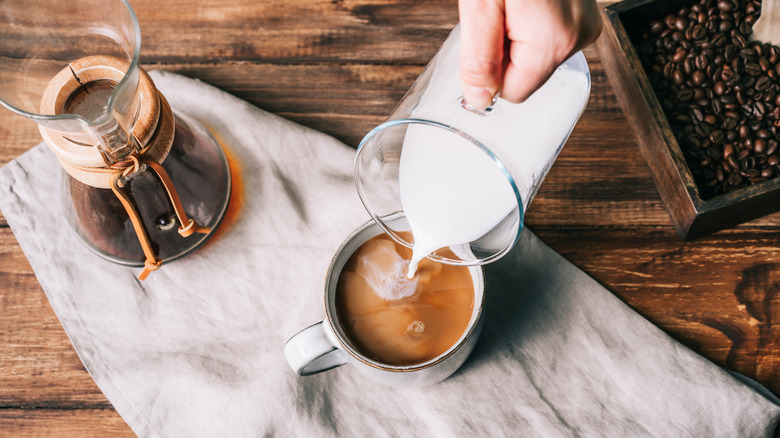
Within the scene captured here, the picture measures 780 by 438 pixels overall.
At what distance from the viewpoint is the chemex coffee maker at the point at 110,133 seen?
0.71m

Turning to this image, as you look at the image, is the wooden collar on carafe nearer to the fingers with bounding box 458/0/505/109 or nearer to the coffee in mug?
the coffee in mug

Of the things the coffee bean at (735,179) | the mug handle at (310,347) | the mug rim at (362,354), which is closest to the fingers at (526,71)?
the mug rim at (362,354)

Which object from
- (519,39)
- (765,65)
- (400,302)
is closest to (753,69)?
(765,65)

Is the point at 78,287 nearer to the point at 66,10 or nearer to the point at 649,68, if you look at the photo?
the point at 66,10

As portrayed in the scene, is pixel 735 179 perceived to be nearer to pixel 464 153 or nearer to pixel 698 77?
pixel 698 77

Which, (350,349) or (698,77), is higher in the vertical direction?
(698,77)

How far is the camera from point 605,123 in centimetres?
100

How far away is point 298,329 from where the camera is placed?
92 centimetres

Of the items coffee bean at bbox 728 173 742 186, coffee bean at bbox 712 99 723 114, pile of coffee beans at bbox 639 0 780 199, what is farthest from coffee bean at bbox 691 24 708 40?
coffee bean at bbox 728 173 742 186

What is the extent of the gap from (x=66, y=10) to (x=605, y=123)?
81 centimetres

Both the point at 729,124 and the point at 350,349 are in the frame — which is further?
the point at 729,124

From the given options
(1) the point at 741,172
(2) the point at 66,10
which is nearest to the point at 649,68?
(1) the point at 741,172

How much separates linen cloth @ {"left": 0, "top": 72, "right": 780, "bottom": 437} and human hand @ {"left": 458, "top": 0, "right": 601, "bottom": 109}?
0.37m

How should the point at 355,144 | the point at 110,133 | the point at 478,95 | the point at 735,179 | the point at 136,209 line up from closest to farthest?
1. the point at 478,95
2. the point at 110,133
3. the point at 136,209
4. the point at 735,179
5. the point at 355,144
